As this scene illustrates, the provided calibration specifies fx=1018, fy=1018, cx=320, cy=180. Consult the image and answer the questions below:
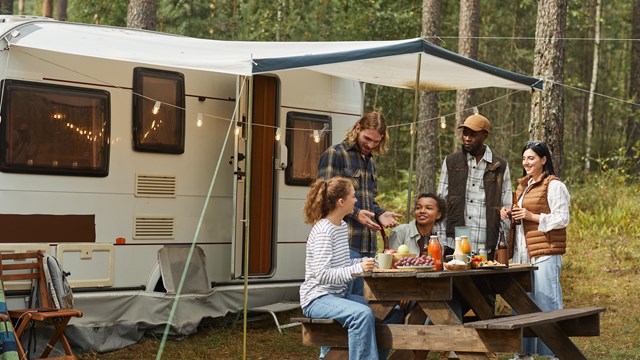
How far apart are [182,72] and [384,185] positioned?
1043 centimetres

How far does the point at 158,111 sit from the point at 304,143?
1514 millimetres

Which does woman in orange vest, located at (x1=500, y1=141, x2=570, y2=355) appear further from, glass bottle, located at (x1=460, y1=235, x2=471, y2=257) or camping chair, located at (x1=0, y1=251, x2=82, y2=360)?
camping chair, located at (x1=0, y1=251, x2=82, y2=360)

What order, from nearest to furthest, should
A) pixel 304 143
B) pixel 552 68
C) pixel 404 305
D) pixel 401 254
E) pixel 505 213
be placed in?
pixel 401 254, pixel 404 305, pixel 505 213, pixel 304 143, pixel 552 68

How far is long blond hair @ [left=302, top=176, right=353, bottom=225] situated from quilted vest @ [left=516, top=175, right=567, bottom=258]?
1537 millimetres

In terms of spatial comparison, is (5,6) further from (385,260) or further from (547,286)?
(385,260)

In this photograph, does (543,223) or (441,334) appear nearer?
(441,334)

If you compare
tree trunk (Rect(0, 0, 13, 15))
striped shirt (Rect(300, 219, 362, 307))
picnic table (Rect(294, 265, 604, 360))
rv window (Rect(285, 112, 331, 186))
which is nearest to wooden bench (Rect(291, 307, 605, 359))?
picnic table (Rect(294, 265, 604, 360))

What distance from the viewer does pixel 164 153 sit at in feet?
26.3

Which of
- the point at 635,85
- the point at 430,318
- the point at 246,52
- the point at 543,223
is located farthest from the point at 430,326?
the point at 635,85

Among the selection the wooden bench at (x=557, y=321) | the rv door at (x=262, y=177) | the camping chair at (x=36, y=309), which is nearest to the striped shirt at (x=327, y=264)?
the wooden bench at (x=557, y=321)

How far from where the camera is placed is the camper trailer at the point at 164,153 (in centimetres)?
702

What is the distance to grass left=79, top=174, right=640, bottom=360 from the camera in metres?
7.77

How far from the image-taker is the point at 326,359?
5.67 meters

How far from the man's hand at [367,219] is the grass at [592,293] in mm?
1758
